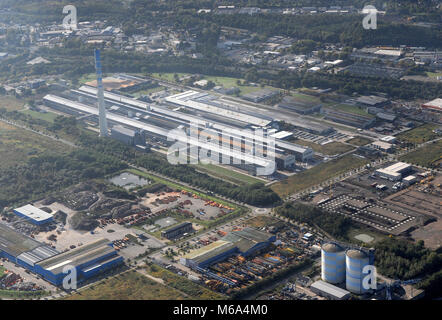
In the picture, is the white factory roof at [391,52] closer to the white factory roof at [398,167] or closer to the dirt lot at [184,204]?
the white factory roof at [398,167]

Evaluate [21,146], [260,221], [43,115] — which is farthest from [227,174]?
[43,115]

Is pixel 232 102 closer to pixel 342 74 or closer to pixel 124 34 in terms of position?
pixel 342 74

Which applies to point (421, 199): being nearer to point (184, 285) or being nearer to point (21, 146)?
point (184, 285)

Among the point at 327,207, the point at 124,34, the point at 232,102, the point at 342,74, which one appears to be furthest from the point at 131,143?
the point at 124,34

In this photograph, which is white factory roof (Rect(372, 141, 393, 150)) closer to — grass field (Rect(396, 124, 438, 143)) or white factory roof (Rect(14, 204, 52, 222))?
grass field (Rect(396, 124, 438, 143))

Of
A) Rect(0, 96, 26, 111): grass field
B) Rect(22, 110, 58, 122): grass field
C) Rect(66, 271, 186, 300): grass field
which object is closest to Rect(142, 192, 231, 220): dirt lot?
Rect(66, 271, 186, 300): grass field

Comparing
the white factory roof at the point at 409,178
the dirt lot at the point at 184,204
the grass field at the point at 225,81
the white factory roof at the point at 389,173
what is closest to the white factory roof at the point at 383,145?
the white factory roof at the point at 389,173
